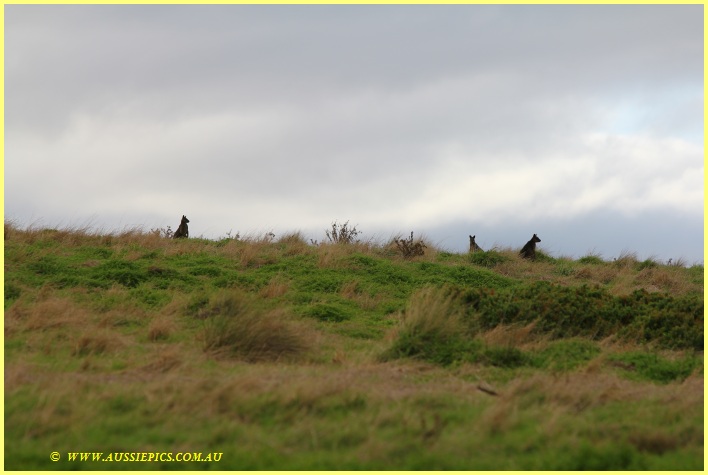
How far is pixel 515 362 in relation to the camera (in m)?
9.84

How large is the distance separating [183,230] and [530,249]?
32.9 ft

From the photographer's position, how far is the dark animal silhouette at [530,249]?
22.4 metres

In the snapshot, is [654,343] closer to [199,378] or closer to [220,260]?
[199,378]

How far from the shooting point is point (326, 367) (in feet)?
30.1

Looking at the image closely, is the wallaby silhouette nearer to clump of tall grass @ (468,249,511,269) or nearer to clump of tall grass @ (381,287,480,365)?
clump of tall grass @ (468,249,511,269)

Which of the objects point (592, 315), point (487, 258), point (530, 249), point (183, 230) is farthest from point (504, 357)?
point (183, 230)

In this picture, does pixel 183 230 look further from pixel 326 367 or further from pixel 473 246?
pixel 326 367

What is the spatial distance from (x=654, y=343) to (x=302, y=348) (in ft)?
17.4

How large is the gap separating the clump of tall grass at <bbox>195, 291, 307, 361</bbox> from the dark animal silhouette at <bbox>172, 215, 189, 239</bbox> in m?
11.8

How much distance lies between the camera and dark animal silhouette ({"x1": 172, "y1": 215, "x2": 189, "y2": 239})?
21750mm

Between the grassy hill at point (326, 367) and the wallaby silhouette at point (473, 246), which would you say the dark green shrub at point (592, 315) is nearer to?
the grassy hill at point (326, 367)

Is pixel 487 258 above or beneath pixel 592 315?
above

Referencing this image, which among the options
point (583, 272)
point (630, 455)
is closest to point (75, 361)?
point (630, 455)

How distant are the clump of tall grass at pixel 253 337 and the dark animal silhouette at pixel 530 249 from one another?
43.5 feet
